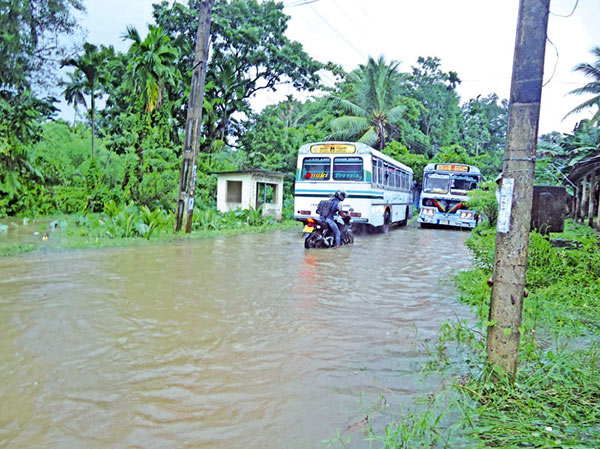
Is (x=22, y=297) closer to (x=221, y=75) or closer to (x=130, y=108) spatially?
(x=130, y=108)

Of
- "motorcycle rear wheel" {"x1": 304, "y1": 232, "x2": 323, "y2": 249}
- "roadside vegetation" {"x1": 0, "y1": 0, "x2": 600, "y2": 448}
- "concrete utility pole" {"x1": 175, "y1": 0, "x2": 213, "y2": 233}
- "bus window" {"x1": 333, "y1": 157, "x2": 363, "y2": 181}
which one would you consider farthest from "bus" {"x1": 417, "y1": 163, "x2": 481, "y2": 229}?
"concrete utility pole" {"x1": 175, "y1": 0, "x2": 213, "y2": 233}

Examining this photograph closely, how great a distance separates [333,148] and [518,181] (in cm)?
1180

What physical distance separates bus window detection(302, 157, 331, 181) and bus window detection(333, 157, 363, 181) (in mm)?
266

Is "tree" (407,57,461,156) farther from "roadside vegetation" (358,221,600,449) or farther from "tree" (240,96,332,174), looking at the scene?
"roadside vegetation" (358,221,600,449)

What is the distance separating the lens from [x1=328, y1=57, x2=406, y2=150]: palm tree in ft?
89.1

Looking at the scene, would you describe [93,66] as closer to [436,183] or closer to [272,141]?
[272,141]

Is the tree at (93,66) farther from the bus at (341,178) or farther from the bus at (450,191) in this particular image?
the bus at (450,191)

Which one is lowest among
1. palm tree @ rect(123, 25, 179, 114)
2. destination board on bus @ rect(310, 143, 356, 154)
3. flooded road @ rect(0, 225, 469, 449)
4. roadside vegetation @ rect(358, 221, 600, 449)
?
flooded road @ rect(0, 225, 469, 449)

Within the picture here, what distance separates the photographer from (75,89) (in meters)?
28.2

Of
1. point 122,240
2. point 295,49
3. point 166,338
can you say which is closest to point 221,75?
point 295,49

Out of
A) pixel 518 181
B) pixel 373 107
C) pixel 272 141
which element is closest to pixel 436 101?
pixel 373 107

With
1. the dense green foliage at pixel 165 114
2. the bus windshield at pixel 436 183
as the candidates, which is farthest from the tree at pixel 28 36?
the bus windshield at pixel 436 183

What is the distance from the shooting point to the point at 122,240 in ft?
39.2

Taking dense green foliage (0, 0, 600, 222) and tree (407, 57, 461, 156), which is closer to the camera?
dense green foliage (0, 0, 600, 222)
